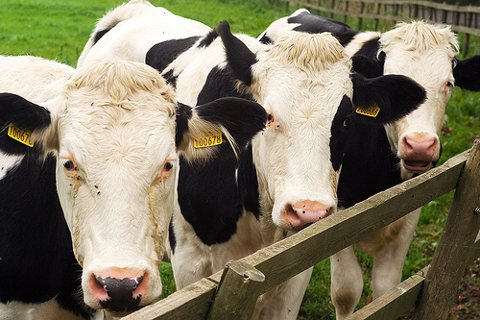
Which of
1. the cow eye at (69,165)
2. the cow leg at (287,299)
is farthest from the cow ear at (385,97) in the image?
the cow eye at (69,165)

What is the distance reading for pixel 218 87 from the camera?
3605 millimetres

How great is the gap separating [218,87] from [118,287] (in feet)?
5.93

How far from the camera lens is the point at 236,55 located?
11.3ft

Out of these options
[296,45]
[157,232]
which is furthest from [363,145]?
[157,232]

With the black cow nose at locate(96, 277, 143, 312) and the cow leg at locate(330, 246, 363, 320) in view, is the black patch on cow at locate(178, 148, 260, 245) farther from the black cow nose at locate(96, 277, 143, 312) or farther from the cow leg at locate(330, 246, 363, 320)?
the black cow nose at locate(96, 277, 143, 312)

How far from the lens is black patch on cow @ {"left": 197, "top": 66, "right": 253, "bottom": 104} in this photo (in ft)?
11.6

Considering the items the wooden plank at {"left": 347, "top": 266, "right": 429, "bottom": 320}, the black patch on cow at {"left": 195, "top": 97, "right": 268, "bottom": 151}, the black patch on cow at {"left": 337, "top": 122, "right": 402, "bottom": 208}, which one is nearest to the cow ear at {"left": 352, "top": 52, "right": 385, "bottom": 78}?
the black patch on cow at {"left": 337, "top": 122, "right": 402, "bottom": 208}

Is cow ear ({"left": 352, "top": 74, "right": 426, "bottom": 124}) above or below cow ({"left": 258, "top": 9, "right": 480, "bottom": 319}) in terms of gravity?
above

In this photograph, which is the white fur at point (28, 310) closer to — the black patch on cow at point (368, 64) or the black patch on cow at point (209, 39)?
the black patch on cow at point (209, 39)

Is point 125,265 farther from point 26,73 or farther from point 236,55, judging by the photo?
point 26,73

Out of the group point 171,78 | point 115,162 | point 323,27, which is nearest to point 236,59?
point 171,78

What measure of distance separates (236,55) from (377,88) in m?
0.89

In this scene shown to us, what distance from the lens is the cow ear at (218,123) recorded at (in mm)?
2795

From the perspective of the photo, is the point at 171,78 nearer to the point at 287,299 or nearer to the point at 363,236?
the point at 287,299
